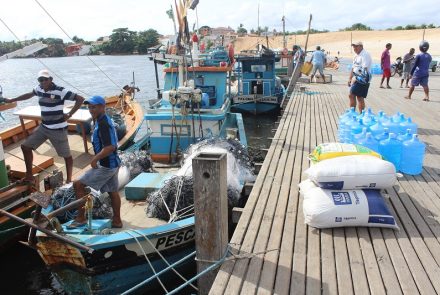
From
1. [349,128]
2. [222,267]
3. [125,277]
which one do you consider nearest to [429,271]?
[222,267]

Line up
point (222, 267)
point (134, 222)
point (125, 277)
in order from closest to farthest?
point (222, 267) → point (125, 277) → point (134, 222)

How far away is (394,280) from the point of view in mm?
2867

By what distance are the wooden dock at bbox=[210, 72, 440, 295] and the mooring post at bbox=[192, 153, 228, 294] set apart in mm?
203

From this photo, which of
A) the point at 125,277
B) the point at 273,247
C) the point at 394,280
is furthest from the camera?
the point at 125,277

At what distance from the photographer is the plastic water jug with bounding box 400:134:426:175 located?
4727 millimetres

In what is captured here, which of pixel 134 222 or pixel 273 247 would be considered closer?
pixel 273 247

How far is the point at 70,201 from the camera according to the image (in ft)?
16.6

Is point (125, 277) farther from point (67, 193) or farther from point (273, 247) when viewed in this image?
point (273, 247)

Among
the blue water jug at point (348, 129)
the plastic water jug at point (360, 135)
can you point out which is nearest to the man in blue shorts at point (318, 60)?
Result: the blue water jug at point (348, 129)

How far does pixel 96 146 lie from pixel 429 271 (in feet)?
11.5

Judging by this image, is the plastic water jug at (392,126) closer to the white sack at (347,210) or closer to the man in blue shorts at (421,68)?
the white sack at (347,210)

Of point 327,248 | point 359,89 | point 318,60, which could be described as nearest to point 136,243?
point 327,248

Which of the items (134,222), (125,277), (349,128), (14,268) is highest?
(349,128)

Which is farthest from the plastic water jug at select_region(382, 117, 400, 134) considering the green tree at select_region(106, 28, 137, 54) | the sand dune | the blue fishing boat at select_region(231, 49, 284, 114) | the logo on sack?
the green tree at select_region(106, 28, 137, 54)
